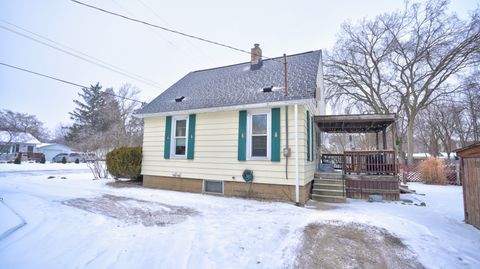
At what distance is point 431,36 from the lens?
1658 cm

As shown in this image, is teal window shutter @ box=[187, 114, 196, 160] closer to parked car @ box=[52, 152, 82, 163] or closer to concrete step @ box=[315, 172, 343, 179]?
concrete step @ box=[315, 172, 343, 179]

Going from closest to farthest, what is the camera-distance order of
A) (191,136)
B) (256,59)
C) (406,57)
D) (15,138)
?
1. (191,136)
2. (256,59)
3. (406,57)
4. (15,138)

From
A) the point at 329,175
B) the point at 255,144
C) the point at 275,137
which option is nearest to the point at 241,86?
the point at 255,144

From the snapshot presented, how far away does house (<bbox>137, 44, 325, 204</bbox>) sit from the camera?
6.34 metres

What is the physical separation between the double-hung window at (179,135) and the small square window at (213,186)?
1.44m

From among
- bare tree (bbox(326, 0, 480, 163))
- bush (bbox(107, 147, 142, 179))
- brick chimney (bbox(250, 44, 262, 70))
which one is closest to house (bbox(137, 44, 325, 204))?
brick chimney (bbox(250, 44, 262, 70))

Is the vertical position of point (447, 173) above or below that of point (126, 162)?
below

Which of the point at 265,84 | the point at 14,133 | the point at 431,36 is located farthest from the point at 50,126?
the point at 431,36

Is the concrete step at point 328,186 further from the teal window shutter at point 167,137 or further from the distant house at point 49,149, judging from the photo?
the distant house at point 49,149

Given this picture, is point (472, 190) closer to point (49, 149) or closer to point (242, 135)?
point (242, 135)

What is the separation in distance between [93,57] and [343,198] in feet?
39.6

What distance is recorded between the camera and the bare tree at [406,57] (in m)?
15.8

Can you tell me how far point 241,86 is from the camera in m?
8.25

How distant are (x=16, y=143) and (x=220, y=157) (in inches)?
1532
